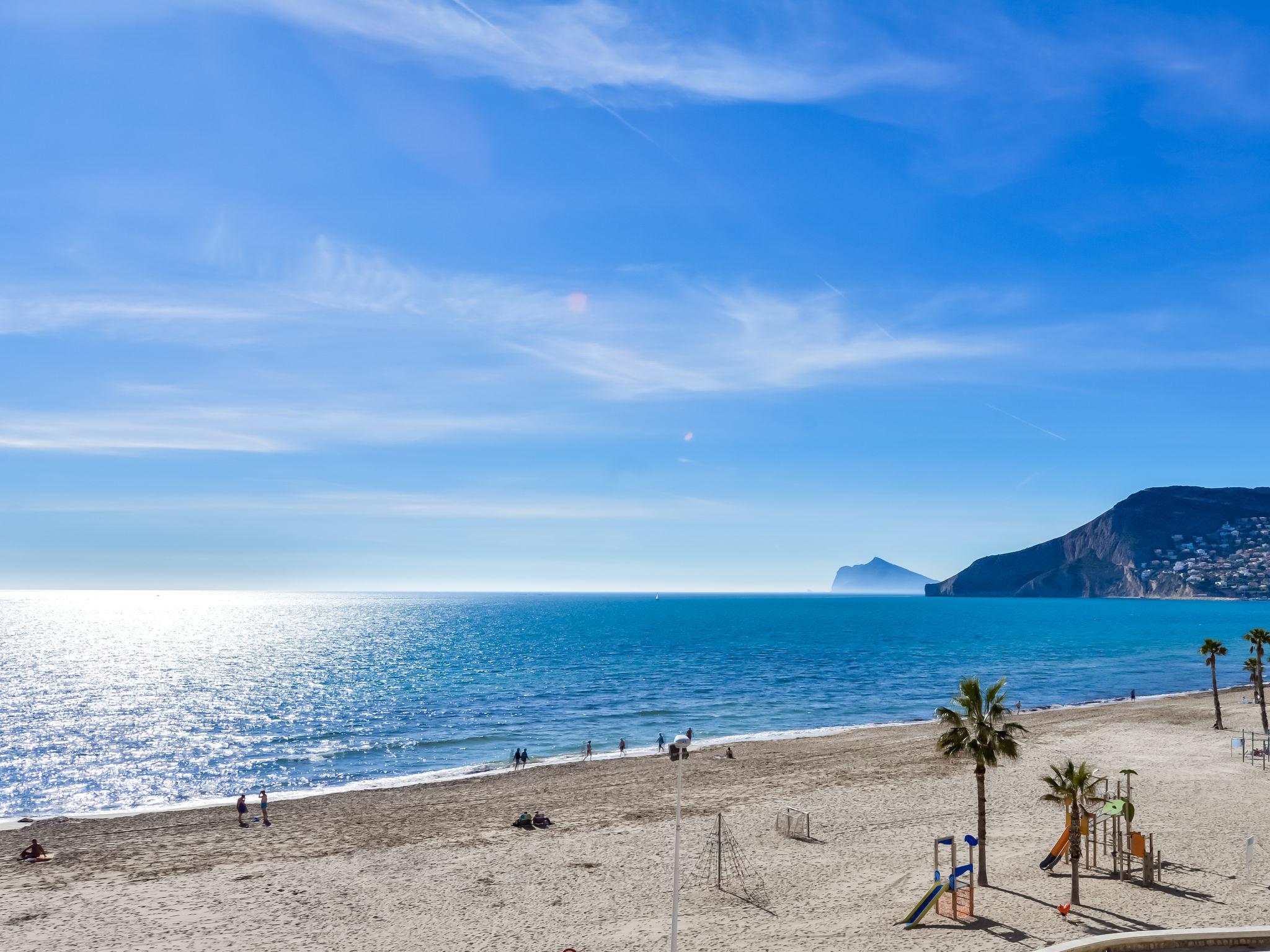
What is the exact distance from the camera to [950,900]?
76.6 ft

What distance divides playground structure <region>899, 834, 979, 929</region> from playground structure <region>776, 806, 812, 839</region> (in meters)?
7.24

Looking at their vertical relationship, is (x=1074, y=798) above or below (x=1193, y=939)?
above

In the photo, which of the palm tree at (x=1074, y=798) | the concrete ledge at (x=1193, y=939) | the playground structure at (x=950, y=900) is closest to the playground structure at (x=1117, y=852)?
the palm tree at (x=1074, y=798)

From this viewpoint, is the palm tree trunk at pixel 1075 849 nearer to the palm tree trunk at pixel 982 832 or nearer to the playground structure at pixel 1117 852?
the playground structure at pixel 1117 852

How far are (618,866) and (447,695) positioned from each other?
200ft

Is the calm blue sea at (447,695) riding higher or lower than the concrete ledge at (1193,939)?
lower

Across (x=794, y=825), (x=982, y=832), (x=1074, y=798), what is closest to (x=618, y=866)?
(x=794, y=825)

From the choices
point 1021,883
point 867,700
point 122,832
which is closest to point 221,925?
point 122,832

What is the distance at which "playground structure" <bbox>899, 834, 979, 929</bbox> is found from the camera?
71.7 feet

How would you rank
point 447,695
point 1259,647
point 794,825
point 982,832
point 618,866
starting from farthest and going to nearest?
1. point 447,695
2. point 1259,647
3. point 794,825
4. point 618,866
5. point 982,832

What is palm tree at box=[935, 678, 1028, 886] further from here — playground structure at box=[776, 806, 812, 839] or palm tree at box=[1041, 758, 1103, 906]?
playground structure at box=[776, 806, 812, 839]

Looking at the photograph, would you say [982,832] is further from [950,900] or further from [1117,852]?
[1117,852]

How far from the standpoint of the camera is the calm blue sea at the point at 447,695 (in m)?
53.1

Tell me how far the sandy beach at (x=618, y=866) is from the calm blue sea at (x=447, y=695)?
12.7m
